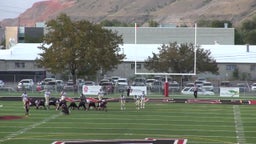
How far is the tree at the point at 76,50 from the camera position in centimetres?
6369

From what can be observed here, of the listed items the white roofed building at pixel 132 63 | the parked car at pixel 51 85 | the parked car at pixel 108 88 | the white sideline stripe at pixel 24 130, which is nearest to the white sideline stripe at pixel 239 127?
the white sideline stripe at pixel 24 130

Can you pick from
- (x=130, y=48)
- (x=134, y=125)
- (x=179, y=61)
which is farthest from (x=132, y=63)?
(x=134, y=125)

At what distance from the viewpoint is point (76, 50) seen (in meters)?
64.3

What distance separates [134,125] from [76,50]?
114 feet

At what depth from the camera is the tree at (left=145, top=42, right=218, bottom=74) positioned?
70.5 m

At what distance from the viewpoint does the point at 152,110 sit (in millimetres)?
40031

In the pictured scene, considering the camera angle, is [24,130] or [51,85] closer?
[24,130]

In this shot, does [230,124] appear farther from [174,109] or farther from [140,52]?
[140,52]

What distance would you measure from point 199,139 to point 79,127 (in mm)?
6339

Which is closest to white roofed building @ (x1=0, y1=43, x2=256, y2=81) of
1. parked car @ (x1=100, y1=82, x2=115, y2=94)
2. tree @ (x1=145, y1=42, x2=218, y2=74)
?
tree @ (x1=145, y1=42, x2=218, y2=74)

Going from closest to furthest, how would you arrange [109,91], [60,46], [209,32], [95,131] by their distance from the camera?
1. [95,131]
2. [109,91]
3. [60,46]
4. [209,32]

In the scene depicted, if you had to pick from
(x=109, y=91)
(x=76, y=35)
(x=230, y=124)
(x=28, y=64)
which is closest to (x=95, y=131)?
(x=230, y=124)

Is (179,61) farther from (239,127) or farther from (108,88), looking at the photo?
(239,127)

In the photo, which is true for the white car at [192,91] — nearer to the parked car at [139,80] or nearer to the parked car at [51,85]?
the parked car at [51,85]
